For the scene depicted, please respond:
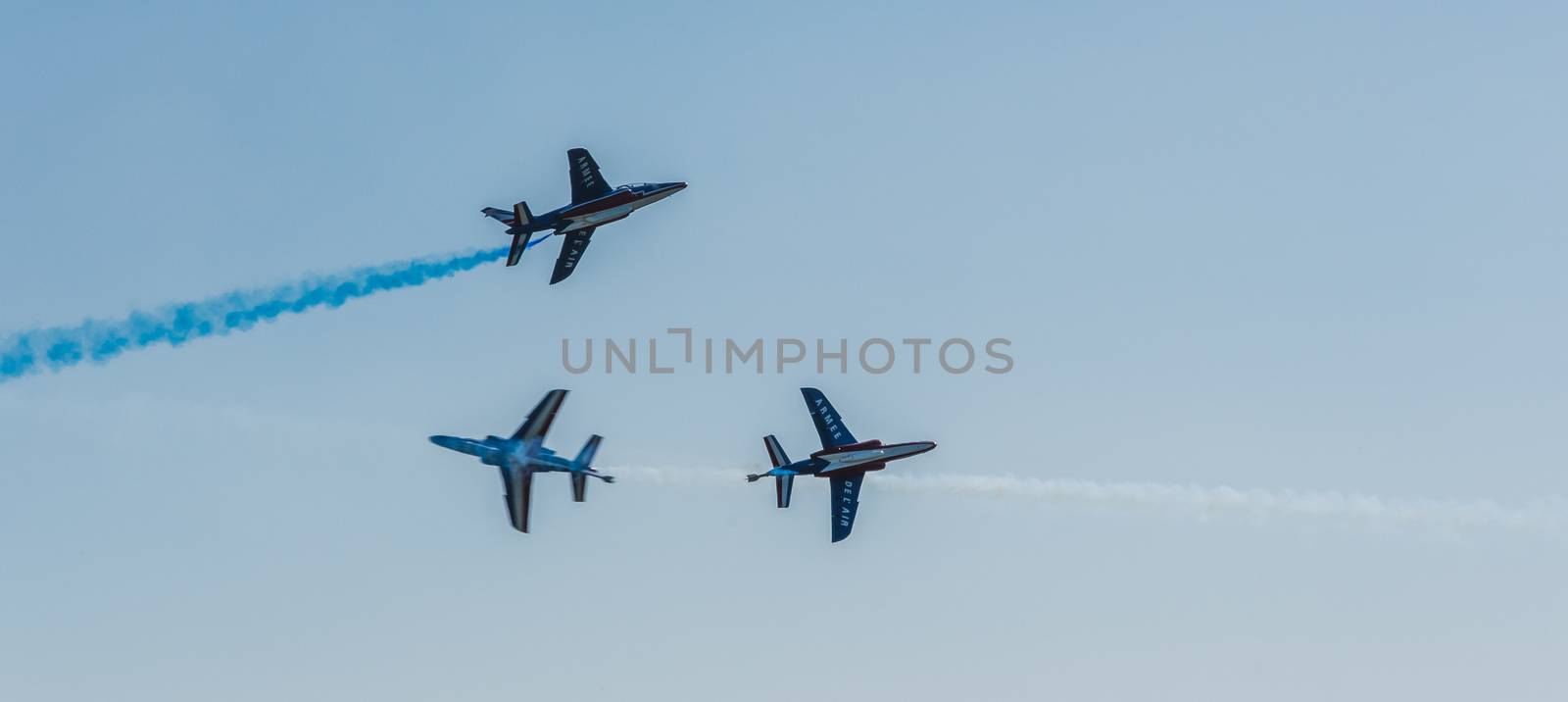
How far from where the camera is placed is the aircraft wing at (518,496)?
99.3m

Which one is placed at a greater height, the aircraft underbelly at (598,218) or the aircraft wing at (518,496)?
the aircraft underbelly at (598,218)

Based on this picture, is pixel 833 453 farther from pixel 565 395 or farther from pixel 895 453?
pixel 565 395

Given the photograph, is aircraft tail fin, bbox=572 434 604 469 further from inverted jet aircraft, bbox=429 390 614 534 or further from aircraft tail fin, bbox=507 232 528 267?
aircraft tail fin, bbox=507 232 528 267

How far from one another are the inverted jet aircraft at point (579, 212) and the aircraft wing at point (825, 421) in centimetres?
1518

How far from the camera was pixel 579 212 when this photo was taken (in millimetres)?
105688

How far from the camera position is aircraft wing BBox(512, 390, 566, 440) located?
10038cm

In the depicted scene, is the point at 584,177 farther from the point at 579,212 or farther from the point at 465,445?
the point at 465,445

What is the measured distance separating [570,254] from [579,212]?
3243 millimetres

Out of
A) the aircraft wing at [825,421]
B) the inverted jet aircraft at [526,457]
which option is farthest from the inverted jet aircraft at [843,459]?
the inverted jet aircraft at [526,457]

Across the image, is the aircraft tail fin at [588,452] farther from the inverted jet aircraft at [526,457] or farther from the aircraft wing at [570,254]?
the aircraft wing at [570,254]

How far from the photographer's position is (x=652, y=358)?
103438 mm

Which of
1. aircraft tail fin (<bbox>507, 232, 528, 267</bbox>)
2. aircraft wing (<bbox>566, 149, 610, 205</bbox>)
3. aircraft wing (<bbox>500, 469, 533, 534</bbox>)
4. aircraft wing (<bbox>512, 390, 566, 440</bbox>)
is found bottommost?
aircraft wing (<bbox>500, 469, 533, 534</bbox>)

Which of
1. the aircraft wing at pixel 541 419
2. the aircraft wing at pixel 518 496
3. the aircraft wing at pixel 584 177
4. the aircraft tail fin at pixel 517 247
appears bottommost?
the aircraft wing at pixel 518 496

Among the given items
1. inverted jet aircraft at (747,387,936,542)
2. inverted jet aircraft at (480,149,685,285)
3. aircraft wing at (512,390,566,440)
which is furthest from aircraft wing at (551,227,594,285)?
inverted jet aircraft at (747,387,936,542)
